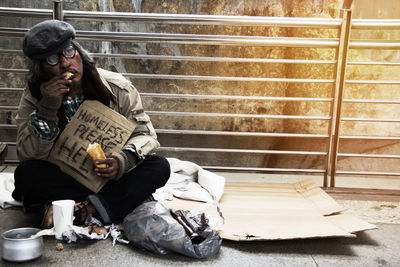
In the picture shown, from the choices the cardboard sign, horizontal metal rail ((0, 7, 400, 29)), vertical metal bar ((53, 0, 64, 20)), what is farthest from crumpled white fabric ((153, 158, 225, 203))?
vertical metal bar ((53, 0, 64, 20))

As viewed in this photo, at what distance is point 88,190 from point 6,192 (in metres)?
0.76

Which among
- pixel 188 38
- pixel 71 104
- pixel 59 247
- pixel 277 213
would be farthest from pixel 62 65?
pixel 277 213

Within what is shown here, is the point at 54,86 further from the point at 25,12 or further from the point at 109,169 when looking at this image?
the point at 25,12

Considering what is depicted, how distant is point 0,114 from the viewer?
5258mm

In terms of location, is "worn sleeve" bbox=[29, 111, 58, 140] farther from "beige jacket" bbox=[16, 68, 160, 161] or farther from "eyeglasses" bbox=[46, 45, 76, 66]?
"eyeglasses" bbox=[46, 45, 76, 66]

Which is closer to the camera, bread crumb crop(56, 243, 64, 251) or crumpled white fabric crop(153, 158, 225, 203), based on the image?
→ bread crumb crop(56, 243, 64, 251)

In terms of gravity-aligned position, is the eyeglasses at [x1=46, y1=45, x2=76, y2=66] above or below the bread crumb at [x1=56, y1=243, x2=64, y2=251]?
above

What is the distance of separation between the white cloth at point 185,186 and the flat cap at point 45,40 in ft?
3.41

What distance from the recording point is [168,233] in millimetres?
1945

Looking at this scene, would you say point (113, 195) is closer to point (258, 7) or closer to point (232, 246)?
point (232, 246)

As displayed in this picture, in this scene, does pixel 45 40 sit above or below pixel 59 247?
above

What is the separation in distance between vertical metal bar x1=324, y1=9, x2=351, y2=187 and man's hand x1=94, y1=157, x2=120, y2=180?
185cm

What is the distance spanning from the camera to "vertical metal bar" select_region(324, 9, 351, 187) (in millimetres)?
3154

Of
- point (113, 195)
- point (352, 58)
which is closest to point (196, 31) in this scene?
point (352, 58)
